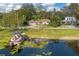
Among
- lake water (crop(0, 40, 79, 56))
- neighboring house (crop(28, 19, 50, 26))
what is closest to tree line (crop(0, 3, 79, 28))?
neighboring house (crop(28, 19, 50, 26))

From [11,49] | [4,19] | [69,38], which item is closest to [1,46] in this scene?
[11,49]

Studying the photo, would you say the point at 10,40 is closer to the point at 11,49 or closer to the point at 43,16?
the point at 11,49

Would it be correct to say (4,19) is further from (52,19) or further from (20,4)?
(52,19)

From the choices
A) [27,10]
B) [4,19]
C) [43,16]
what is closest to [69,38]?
[43,16]

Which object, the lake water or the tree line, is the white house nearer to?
the tree line

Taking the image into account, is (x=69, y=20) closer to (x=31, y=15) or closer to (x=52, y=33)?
(x=52, y=33)

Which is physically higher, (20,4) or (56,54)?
(20,4)

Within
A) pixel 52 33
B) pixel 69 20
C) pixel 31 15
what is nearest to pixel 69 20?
pixel 69 20

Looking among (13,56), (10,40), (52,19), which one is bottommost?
(13,56)

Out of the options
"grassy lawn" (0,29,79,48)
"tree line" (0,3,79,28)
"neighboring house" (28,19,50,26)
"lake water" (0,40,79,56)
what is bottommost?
"lake water" (0,40,79,56)
